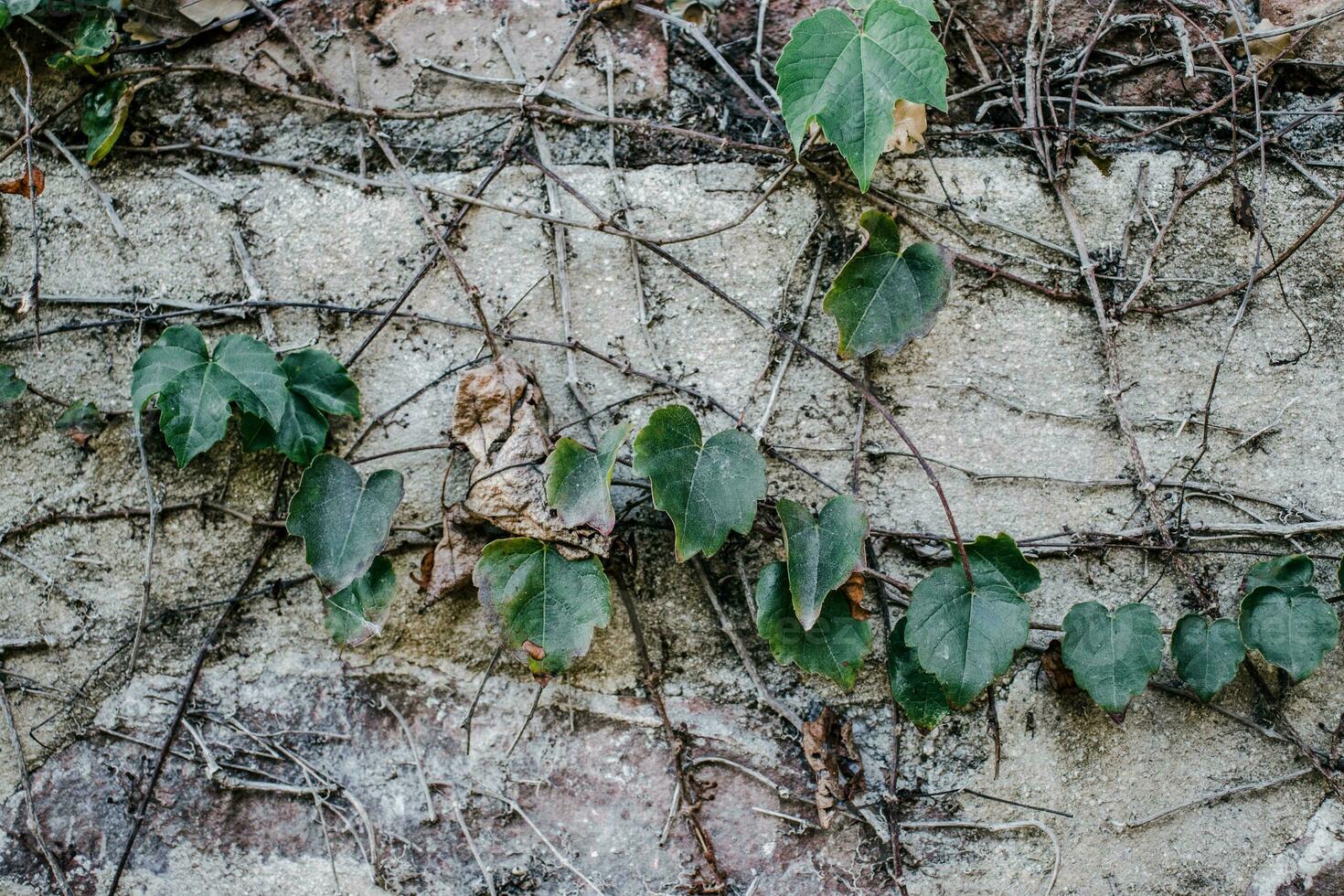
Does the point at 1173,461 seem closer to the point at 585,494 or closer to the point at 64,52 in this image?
the point at 585,494

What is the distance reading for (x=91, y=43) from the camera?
139cm

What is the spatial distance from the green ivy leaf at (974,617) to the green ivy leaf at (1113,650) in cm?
11

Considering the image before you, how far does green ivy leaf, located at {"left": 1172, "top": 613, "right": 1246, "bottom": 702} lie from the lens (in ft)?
4.24

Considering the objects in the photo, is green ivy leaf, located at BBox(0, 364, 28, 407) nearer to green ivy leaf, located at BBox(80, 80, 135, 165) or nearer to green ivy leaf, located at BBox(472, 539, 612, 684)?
green ivy leaf, located at BBox(80, 80, 135, 165)

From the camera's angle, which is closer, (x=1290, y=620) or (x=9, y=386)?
(x=1290, y=620)

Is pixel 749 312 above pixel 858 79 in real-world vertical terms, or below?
below

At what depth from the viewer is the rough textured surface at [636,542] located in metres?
1.35

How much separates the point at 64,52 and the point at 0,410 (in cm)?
58

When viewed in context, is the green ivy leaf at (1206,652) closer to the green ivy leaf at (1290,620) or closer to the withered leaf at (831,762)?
the green ivy leaf at (1290,620)

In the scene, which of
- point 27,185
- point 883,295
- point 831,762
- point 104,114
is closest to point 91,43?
point 104,114

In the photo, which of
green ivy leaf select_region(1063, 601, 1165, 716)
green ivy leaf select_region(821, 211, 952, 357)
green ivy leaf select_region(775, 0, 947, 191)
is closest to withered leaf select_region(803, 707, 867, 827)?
green ivy leaf select_region(1063, 601, 1165, 716)

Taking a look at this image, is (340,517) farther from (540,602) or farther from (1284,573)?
(1284,573)

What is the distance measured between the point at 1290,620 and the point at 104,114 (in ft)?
6.47

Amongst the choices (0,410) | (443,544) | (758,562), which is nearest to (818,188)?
(758,562)
